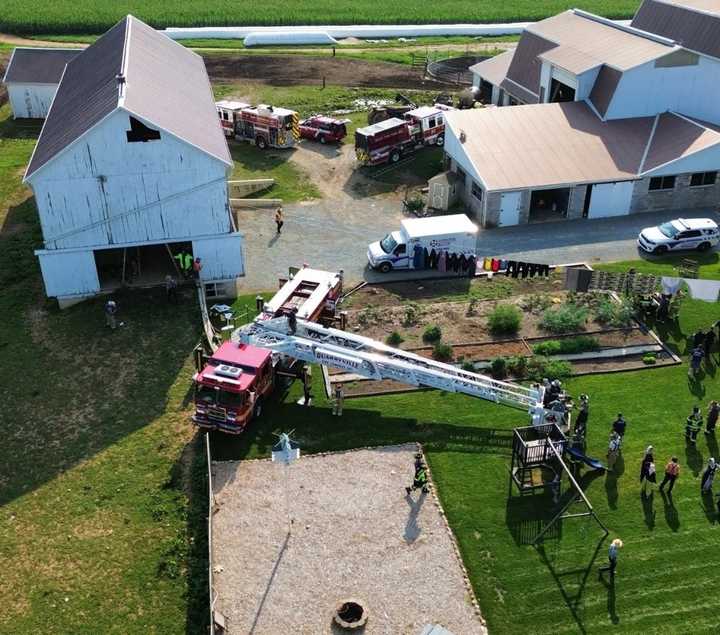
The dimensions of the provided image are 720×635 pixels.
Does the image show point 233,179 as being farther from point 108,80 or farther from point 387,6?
point 387,6

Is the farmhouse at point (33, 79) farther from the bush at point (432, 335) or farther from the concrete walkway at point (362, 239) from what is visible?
the bush at point (432, 335)

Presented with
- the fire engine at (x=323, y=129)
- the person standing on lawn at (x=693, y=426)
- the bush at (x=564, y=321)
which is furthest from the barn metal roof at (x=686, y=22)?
the person standing on lawn at (x=693, y=426)

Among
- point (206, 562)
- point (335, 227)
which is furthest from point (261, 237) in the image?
point (206, 562)

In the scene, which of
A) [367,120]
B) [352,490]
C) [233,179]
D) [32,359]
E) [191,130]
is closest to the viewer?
[352,490]

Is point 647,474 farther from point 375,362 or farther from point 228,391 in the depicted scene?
point 228,391

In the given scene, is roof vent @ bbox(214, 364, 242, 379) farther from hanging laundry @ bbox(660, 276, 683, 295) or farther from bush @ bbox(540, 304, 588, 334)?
hanging laundry @ bbox(660, 276, 683, 295)

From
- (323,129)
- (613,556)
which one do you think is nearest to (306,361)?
(613,556)
